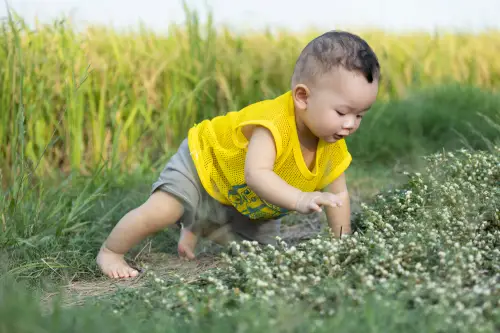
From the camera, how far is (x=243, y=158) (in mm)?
3611

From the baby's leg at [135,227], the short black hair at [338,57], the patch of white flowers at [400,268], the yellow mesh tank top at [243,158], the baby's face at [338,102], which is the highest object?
the short black hair at [338,57]

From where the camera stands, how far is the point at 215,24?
617cm

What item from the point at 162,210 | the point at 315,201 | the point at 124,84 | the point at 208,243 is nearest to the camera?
the point at 315,201

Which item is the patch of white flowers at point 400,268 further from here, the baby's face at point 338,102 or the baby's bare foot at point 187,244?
the baby's bare foot at point 187,244

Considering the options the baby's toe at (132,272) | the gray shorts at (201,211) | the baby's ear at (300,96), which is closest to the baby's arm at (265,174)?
the baby's ear at (300,96)

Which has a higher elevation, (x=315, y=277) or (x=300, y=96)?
(x=300, y=96)

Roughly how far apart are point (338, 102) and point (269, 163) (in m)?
0.42

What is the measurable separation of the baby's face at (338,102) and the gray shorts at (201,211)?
2.44 ft

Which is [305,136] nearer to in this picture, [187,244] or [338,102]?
[338,102]

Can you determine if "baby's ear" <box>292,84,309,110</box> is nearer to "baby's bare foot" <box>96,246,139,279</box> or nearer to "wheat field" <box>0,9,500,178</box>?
"baby's bare foot" <box>96,246,139,279</box>

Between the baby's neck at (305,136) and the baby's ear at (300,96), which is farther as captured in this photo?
the baby's neck at (305,136)

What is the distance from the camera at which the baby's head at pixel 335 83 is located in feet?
10.7

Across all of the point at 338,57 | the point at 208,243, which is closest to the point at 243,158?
the point at 338,57

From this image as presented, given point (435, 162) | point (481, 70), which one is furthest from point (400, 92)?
point (435, 162)
